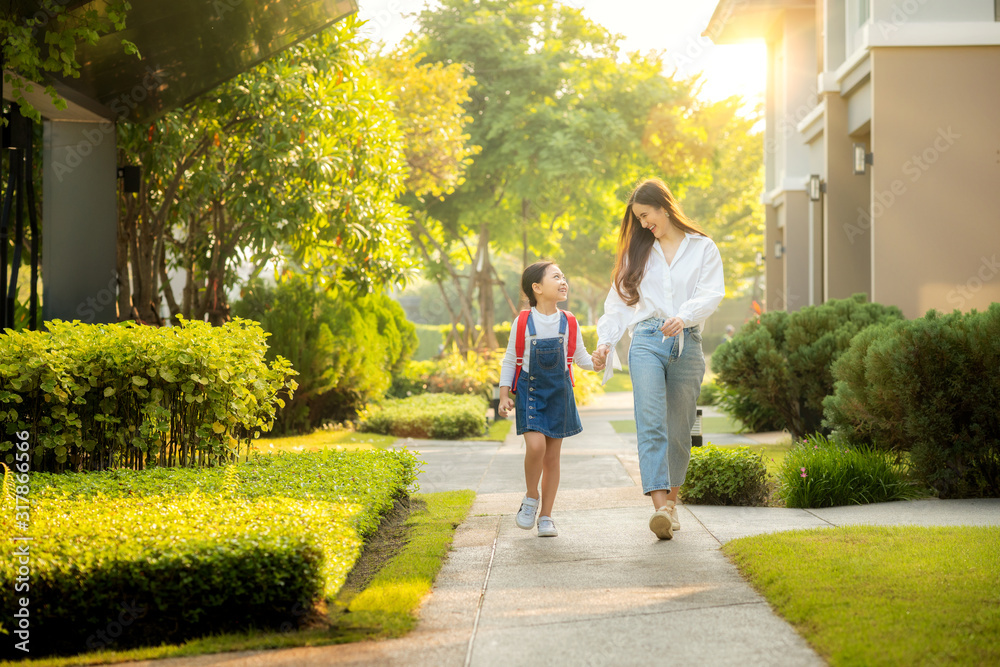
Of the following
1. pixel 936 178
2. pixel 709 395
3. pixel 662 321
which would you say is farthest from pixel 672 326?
pixel 709 395

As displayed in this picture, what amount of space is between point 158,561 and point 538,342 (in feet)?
8.45

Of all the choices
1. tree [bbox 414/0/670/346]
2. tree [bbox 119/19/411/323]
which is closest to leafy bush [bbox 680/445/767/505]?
tree [bbox 119/19/411/323]

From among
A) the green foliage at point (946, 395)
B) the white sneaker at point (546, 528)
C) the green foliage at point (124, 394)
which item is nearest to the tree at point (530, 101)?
the green foliage at point (946, 395)

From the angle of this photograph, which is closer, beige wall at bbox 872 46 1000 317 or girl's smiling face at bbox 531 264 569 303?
girl's smiling face at bbox 531 264 569 303

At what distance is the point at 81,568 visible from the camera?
3.52m

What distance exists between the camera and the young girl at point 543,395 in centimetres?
535

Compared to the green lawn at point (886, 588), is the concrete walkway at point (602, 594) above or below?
below

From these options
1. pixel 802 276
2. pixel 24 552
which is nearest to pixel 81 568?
pixel 24 552

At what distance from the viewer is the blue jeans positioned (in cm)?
495

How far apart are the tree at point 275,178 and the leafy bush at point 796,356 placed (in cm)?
429

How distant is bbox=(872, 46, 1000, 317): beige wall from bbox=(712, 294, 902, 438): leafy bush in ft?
2.76

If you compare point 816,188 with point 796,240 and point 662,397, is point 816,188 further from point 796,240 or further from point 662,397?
point 662,397

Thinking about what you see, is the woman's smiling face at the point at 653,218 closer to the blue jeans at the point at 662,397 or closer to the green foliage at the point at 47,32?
the blue jeans at the point at 662,397

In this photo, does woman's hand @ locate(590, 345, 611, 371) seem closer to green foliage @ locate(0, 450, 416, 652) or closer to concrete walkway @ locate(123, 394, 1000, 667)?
concrete walkway @ locate(123, 394, 1000, 667)
